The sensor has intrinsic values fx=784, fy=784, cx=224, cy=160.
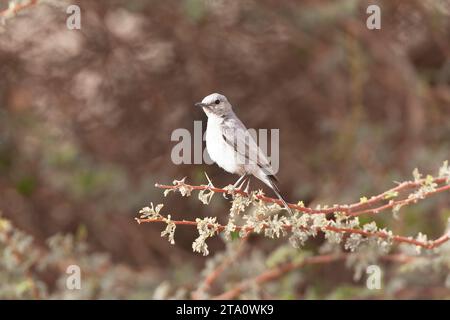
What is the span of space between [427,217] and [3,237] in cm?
324

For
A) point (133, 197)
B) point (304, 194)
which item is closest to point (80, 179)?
point (133, 197)

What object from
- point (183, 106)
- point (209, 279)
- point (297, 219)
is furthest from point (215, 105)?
point (183, 106)

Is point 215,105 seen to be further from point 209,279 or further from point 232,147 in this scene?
point 209,279

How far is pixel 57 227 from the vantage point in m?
6.73

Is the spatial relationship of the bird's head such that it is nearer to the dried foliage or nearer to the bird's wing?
the bird's wing

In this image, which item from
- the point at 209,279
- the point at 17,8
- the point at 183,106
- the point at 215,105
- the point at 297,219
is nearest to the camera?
the point at 297,219

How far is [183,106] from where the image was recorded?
6.57m

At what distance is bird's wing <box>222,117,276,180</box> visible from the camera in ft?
11.4

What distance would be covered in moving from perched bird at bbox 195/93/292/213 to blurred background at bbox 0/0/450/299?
1963mm

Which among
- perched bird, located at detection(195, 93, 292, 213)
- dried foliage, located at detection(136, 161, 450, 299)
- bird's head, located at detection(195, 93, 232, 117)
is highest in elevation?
bird's head, located at detection(195, 93, 232, 117)

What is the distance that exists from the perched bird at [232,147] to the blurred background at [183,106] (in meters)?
1.96

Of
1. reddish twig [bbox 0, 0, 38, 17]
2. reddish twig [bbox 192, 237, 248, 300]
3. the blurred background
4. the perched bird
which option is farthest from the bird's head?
the blurred background

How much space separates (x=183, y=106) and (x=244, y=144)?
3.00m
